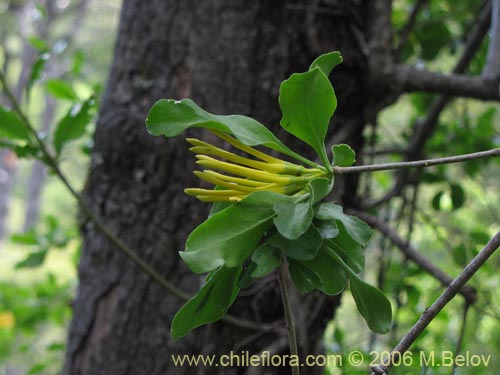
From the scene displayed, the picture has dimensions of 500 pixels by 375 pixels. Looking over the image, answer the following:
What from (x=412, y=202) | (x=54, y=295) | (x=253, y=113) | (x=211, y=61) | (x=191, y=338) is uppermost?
(x=211, y=61)

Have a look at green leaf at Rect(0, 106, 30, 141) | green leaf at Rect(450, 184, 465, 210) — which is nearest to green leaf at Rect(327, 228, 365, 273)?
green leaf at Rect(0, 106, 30, 141)

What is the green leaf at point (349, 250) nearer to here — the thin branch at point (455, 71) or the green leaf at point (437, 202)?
the thin branch at point (455, 71)

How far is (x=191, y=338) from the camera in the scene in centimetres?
101

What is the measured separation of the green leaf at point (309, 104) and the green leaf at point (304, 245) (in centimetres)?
6

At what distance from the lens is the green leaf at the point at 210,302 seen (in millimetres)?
490

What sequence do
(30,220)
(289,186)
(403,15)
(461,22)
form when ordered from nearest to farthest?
(289,186) → (461,22) → (403,15) → (30,220)

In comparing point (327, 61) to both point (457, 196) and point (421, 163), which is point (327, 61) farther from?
point (457, 196)

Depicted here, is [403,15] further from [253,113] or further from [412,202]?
[253,113]

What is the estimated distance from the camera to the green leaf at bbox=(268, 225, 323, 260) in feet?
1.46

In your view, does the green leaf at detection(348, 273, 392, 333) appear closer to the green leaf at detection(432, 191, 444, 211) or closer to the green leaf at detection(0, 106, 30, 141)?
the green leaf at detection(0, 106, 30, 141)

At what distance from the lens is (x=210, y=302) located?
0.50 m

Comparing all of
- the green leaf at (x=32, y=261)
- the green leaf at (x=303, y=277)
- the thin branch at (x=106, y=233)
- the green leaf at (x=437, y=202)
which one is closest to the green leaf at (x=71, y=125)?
the thin branch at (x=106, y=233)

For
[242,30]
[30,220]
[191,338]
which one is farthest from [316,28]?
[30,220]

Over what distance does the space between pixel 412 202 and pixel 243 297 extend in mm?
542
